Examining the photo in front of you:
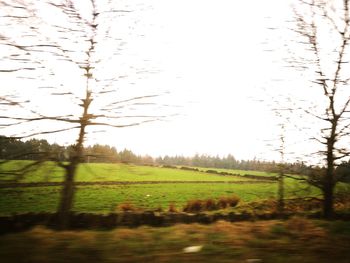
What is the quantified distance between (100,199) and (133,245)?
22868 millimetres

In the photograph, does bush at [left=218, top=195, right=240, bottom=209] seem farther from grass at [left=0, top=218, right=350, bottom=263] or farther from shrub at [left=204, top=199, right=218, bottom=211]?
grass at [left=0, top=218, right=350, bottom=263]

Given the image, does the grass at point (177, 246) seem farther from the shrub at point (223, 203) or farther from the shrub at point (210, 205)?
the shrub at point (223, 203)

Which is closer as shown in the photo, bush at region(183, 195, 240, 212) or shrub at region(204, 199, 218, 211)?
bush at region(183, 195, 240, 212)

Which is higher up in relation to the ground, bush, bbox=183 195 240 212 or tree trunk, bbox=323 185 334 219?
tree trunk, bbox=323 185 334 219

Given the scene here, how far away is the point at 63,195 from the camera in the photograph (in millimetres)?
7695

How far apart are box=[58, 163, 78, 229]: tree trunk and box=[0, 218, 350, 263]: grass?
170cm

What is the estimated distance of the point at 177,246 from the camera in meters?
5.63

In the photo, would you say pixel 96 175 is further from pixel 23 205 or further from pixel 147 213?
pixel 23 205

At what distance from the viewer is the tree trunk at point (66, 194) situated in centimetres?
755

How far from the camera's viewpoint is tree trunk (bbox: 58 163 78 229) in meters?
7.55

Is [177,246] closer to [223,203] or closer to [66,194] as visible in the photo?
[66,194]

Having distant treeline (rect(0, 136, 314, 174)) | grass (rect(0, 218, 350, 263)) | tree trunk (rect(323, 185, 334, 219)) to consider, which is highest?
distant treeline (rect(0, 136, 314, 174))

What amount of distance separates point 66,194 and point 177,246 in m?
3.54

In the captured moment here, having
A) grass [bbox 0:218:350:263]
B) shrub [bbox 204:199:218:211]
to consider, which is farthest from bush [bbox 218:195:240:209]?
grass [bbox 0:218:350:263]
